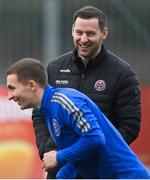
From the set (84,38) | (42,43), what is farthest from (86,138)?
(42,43)

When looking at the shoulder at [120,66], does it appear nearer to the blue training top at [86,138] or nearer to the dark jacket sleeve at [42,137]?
the dark jacket sleeve at [42,137]

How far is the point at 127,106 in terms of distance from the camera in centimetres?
662

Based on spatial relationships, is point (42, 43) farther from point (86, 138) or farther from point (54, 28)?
point (86, 138)

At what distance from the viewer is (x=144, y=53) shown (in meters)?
13.6

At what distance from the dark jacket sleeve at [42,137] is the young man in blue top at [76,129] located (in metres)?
0.65

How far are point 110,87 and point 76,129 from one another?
0.91 metres

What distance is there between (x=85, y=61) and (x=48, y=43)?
21.5ft

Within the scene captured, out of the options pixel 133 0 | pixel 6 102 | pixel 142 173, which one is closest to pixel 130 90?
pixel 142 173

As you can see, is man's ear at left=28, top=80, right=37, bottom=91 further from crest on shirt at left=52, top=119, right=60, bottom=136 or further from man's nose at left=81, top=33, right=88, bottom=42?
man's nose at left=81, top=33, right=88, bottom=42

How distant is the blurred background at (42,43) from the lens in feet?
41.0

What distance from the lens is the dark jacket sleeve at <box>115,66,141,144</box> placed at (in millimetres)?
6602

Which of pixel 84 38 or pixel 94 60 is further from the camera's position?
pixel 94 60

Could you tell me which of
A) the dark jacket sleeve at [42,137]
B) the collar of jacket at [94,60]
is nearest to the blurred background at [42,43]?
the dark jacket sleeve at [42,137]

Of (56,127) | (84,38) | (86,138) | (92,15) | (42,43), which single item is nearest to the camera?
(86,138)
